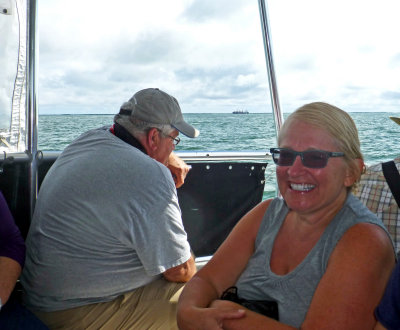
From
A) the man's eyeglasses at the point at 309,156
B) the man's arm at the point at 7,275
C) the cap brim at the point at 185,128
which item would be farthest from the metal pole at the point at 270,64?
the man's arm at the point at 7,275

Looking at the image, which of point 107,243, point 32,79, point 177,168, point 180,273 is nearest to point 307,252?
point 180,273

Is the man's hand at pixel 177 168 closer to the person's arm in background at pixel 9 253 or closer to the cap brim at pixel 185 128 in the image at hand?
the cap brim at pixel 185 128

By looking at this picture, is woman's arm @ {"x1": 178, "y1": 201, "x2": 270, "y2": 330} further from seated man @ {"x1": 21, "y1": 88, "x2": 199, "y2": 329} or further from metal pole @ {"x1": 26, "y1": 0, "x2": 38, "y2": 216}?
metal pole @ {"x1": 26, "y1": 0, "x2": 38, "y2": 216}

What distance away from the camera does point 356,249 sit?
1231mm

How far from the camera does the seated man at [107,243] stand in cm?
177

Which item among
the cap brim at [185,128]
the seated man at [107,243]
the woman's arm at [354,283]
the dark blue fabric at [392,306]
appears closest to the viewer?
the dark blue fabric at [392,306]

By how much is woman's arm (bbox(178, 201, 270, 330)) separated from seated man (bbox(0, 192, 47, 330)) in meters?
0.54

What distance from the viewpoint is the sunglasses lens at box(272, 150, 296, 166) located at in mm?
1431

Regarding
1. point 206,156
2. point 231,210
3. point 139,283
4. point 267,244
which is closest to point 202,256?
point 231,210

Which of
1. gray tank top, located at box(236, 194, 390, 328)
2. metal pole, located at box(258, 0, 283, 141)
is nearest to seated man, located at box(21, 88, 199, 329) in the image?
gray tank top, located at box(236, 194, 390, 328)

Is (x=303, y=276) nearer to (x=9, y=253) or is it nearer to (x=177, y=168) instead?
(x=9, y=253)

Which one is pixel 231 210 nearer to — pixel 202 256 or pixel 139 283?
pixel 202 256

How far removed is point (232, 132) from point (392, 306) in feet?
110

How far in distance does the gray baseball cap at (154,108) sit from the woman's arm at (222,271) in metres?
0.71
